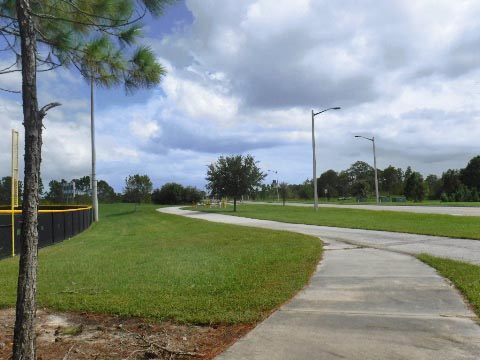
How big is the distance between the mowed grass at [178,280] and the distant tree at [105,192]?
78739 mm

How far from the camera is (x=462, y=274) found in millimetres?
7836

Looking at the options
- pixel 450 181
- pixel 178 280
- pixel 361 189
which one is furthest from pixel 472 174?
pixel 178 280

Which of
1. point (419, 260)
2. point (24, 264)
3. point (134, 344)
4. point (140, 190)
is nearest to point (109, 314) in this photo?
point (134, 344)

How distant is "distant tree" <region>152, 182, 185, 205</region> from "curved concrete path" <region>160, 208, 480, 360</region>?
71.6 m

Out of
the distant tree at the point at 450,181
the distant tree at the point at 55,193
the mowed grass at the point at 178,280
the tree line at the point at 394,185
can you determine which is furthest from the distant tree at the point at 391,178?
the mowed grass at the point at 178,280

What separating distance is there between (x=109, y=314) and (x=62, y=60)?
3249 millimetres

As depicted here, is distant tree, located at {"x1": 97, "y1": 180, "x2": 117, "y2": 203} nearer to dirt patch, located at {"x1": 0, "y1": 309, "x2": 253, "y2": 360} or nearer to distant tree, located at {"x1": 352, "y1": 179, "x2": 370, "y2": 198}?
distant tree, located at {"x1": 352, "y1": 179, "x2": 370, "y2": 198}

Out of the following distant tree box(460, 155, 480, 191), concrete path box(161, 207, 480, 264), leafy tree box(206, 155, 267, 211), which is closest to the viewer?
concrete path box(161, 207, 480, 264)

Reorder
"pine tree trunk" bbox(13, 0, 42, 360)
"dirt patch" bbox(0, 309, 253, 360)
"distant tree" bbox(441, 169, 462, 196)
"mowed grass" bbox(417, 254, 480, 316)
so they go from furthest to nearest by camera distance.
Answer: "distant tree" bbox(441, 169, 462, 196) → "mowed grass" bbox(417, 254, 480, 316) → "dirt patch" bbox(0, 309, 253, 360) → "pine tree trunk" bbox(13, 0, 42, 360)

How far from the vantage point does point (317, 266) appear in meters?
9.27

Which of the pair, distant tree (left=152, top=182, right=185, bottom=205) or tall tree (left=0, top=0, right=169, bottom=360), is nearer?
tall tree (left=0, top=0, right=169, bottom=360)

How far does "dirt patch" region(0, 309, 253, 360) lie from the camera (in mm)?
4453

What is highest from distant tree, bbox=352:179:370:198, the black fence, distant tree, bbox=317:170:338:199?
distant tree, bbox=317:170:338:199

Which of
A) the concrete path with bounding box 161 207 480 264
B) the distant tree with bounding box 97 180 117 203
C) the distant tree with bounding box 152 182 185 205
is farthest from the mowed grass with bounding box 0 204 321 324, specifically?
the distant tree with bounding box 97 180 117 203
